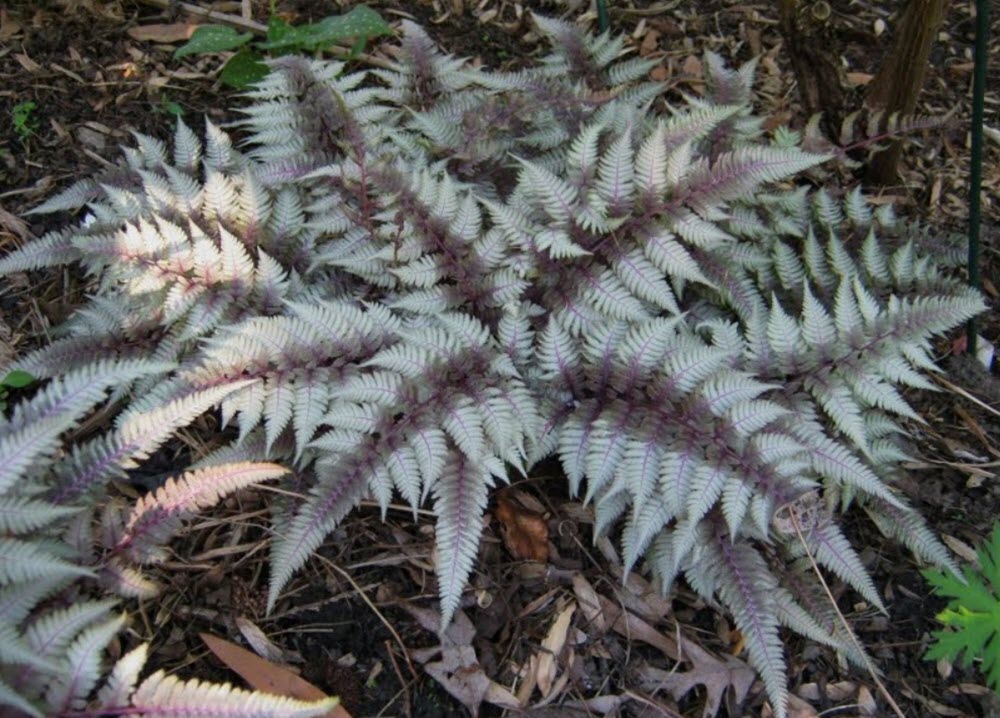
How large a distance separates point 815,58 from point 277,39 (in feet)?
6.84

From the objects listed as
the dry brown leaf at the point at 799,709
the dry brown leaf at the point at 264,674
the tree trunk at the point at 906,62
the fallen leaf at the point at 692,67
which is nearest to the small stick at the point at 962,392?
the tree trunk at the point at 906,62

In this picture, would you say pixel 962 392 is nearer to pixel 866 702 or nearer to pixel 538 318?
pixel 866 702

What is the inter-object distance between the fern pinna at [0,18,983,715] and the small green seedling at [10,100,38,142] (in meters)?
0.66

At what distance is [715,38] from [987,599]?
2.89m

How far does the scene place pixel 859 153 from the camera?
3740 mm

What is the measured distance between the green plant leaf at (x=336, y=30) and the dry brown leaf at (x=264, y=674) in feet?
6.86

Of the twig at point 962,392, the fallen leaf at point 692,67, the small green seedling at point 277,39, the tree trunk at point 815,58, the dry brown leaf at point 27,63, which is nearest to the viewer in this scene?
the twig at point 962,392

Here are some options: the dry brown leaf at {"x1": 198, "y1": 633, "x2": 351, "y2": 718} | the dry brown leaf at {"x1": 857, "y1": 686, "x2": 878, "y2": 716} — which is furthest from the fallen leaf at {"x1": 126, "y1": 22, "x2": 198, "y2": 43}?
the dry brown leaf at {"x1": 857, "y1": 686, "x2": 878, "y2": 716}

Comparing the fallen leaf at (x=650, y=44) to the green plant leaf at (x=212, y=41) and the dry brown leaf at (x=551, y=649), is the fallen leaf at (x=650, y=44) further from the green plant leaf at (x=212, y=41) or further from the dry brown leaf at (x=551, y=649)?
the dry brown leaf at (x=551, y=649)

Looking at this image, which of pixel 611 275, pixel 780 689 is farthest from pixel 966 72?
pixel 780 689

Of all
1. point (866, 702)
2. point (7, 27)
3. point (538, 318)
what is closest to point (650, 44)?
point (538, 318)

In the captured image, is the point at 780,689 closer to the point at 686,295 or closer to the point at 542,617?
the point at 542,617

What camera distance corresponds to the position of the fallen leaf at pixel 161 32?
155 inches

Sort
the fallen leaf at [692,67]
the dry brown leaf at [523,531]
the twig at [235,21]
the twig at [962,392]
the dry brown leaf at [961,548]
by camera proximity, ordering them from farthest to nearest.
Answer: the fallen leaf at [692,67] < the twig at [235,21] < the twig at [962,392] < the dry brown leaf at [961,548] < the dry brown leaf at [523,531]
